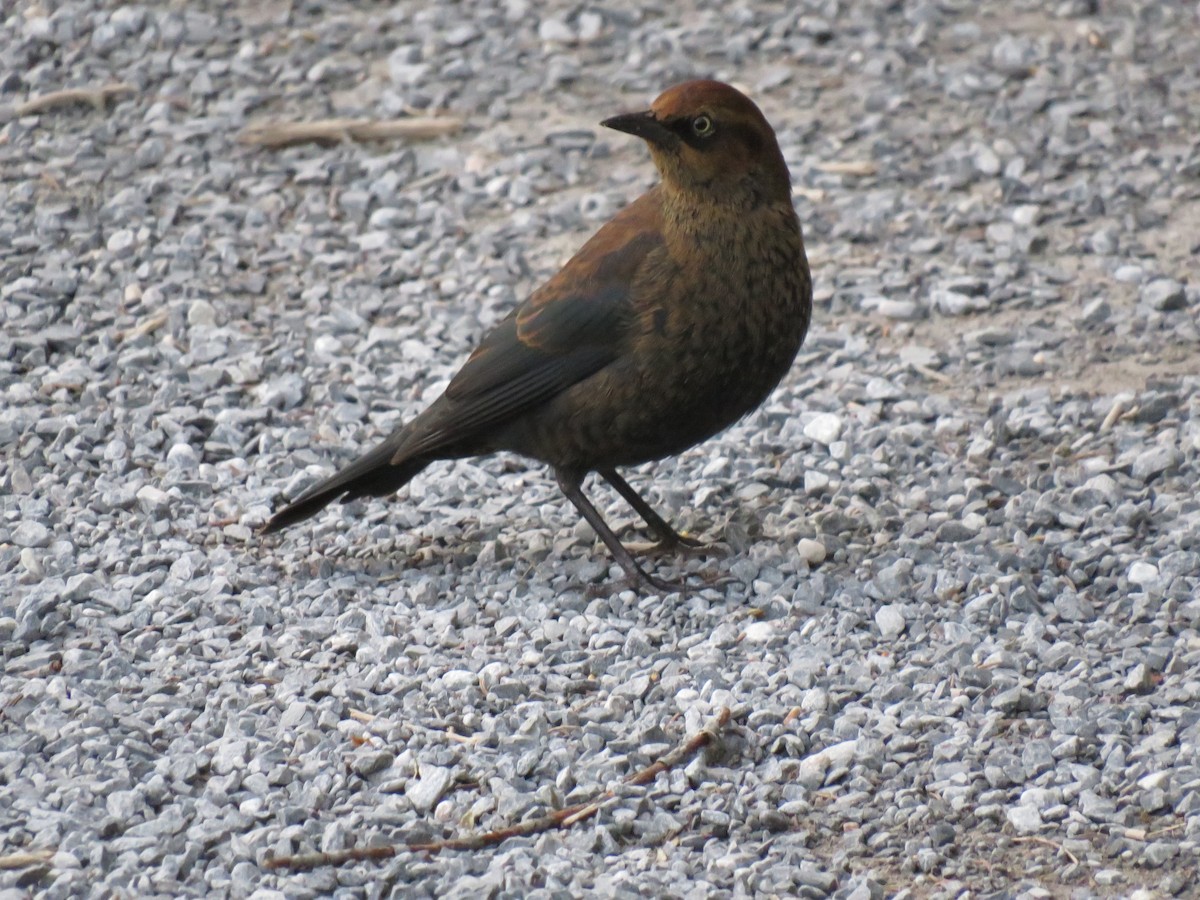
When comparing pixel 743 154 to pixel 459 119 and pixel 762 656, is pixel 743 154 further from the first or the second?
pixel 459 119

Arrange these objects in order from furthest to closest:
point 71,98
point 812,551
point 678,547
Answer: point 71,98
point 678,547
point 812,551

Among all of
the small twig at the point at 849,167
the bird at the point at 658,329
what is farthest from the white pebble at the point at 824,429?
the small twig at the point at 849,167

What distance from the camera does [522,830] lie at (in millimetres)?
3895

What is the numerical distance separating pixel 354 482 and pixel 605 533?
2.65 feet

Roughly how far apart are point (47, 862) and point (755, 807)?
1.59 meters

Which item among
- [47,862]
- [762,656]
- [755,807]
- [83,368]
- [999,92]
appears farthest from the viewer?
[999,92]

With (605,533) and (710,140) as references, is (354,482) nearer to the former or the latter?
(605,533)

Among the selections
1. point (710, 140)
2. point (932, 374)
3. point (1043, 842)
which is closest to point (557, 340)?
point (710, 140)

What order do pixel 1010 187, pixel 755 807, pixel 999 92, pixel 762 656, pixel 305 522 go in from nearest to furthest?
1. pixel 755 807
2. pixel 762 656
3. pixel 305 522
4. pixel 1010 187
5. pixel 999 92

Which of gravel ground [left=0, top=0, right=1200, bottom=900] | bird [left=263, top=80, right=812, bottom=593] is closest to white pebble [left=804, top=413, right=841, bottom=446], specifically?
gravel ground [left=0, top=0, right=1200, bottom=900]

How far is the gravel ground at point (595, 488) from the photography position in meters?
3.94

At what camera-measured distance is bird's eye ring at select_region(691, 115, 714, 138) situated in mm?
5055

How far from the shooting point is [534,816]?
3932 millimetres

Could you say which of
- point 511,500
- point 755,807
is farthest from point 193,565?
point 755,807
